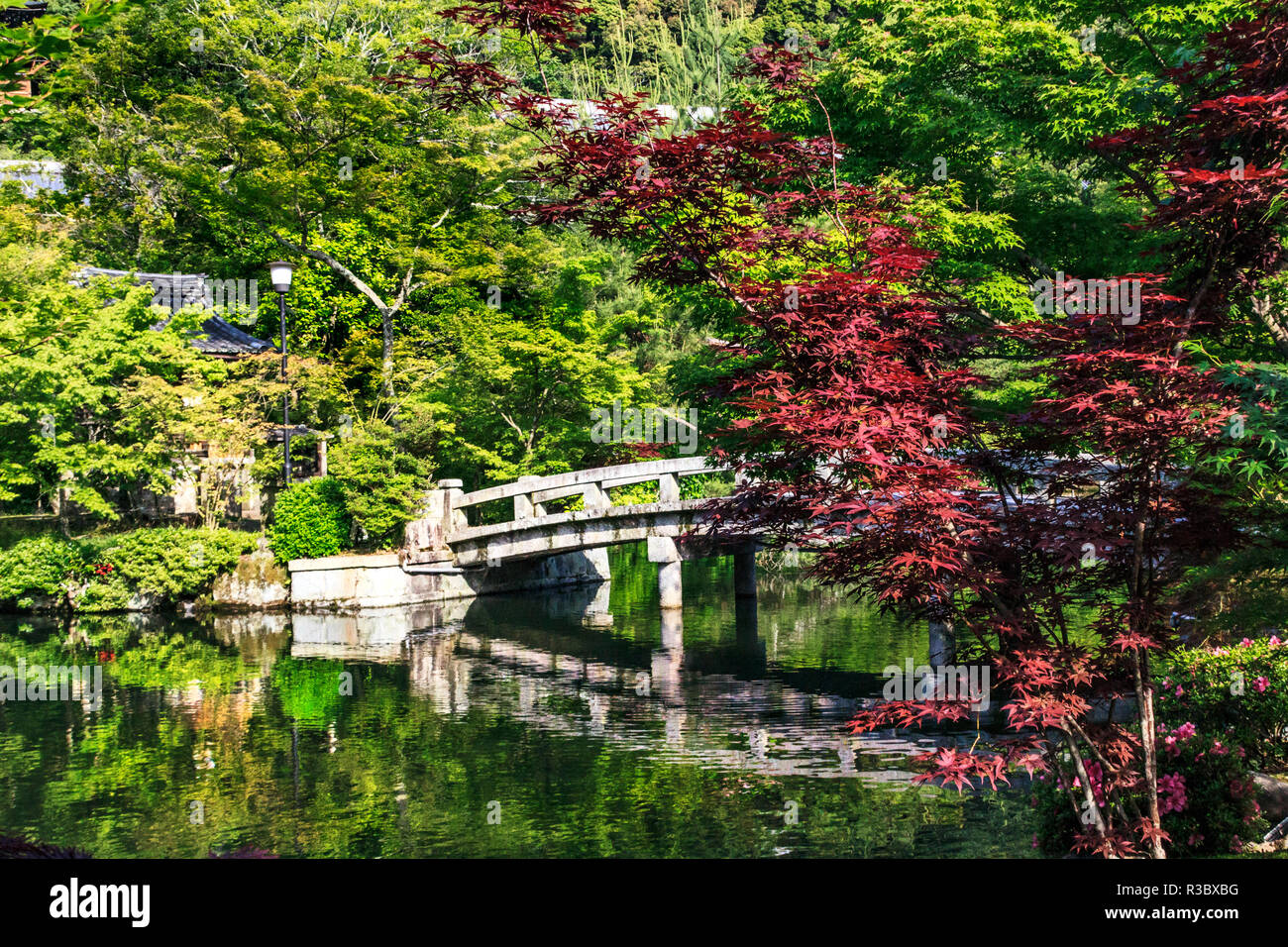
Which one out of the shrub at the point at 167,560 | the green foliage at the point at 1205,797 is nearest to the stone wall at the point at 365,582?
the shrub at the point at 167,560

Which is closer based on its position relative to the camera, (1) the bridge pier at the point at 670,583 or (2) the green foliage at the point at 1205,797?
(2) the green foliage at the point at 1205,797

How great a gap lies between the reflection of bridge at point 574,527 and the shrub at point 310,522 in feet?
5.16

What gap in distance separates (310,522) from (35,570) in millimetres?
5153

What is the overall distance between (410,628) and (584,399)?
742 cm

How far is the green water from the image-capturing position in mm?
8547

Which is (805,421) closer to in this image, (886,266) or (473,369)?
(886,266)

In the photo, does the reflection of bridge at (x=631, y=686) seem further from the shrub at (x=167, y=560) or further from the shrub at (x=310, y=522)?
the shrub at (x=167, y=560)

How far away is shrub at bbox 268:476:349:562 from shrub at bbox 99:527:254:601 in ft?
3.84

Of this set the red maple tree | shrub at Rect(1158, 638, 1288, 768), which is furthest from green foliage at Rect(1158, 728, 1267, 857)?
shrub at Rect(1158, 638, 1288, 768)

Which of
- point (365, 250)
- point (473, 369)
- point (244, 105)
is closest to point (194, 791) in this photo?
point (473, 369)

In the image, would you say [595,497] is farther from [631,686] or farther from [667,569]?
[631,686]

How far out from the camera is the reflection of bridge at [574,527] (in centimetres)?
1955

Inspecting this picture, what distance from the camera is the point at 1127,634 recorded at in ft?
18.4

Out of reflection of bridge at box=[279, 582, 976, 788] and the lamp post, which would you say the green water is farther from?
the lamp post
